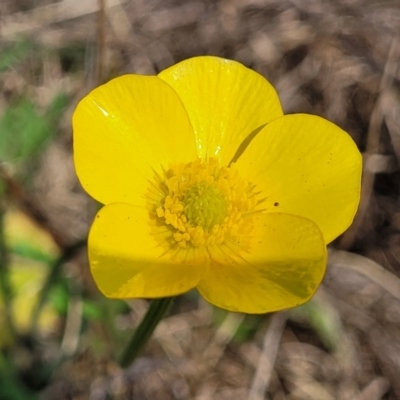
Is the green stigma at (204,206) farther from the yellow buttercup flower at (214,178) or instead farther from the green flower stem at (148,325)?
the green flower stem at (148,325)

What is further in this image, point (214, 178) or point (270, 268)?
point (214, 178)

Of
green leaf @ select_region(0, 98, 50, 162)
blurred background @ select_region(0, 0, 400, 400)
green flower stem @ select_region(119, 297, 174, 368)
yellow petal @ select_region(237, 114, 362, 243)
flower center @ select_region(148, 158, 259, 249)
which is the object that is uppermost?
yellow petal @ select_region(237, 114, 362, 243)

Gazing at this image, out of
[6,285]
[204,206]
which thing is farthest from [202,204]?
[6,285]

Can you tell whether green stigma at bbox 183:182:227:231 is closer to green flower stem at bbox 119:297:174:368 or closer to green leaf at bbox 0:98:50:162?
green flower stem at bbox 119:297:174:368

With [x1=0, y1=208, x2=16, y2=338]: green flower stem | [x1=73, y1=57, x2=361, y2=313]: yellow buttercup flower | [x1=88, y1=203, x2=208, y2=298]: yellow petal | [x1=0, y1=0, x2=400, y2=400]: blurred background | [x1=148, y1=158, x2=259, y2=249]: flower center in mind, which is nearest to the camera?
[x1=88, y1=203, x2=208, y2=298]: yellow petal

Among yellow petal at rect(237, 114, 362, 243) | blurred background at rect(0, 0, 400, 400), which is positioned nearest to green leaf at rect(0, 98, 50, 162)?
blurred background at rect(0, 0, 400, 400)

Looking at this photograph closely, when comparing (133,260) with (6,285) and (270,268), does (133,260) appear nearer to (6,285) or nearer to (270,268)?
(270,268)

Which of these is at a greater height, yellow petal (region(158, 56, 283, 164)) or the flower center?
yellow petal (region(158, 56, 283, 164))

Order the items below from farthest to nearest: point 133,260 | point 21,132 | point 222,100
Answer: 1. point 21,132
2. point 222,100
3. point 133,260

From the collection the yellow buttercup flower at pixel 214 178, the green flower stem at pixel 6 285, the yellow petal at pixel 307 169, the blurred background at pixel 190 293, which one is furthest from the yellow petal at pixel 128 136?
the green flower stem at pixel 6 285
